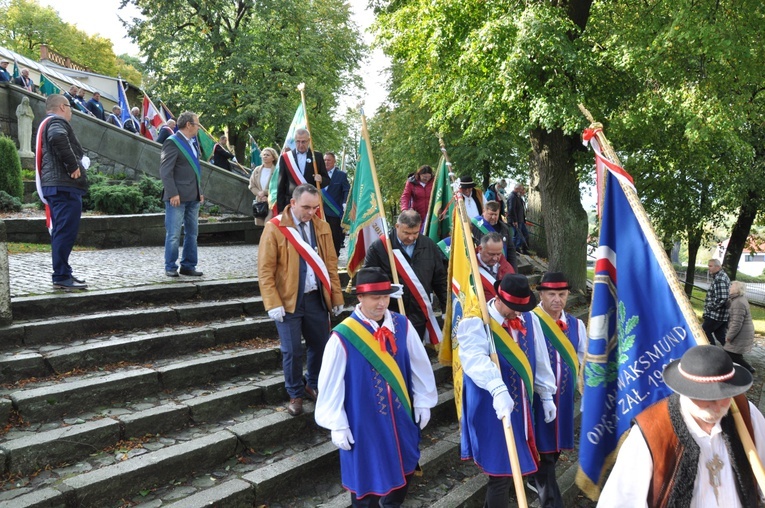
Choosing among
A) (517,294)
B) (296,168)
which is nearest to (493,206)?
(296,168)

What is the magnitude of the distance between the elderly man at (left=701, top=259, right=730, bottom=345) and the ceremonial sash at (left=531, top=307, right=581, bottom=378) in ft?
26.0

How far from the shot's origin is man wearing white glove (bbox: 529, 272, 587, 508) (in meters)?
5.24

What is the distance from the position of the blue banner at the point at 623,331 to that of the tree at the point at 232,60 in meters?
23.5

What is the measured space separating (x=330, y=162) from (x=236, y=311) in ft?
14.1

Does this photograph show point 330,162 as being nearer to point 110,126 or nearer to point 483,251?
point 483,251

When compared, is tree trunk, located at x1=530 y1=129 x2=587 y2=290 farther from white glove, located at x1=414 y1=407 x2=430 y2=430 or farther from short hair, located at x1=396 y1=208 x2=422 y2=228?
white glove, located at x1=414 y1=407 x2=430 y2=430

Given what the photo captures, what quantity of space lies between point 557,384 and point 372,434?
187 centimetres

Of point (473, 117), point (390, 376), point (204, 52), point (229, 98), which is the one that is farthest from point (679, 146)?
point (204, 52)

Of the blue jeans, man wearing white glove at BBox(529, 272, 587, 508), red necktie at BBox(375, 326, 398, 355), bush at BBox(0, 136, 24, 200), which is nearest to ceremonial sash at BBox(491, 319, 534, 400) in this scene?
man wearing white glove at BBox(529, 272, 587, 508)

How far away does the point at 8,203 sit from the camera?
13.0 metres

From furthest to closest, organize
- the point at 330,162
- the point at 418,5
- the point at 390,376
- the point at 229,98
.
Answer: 1. the point at 229,98
2. the point at 418,5
3. the point at 330,162
4. the point at 390,376

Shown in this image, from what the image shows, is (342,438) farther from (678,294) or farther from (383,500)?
(678,294)

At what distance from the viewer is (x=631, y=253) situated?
3480 millimetres

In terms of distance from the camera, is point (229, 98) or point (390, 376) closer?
point (390, 376)
